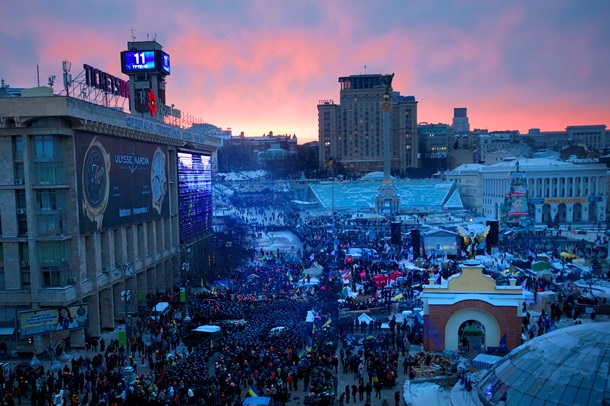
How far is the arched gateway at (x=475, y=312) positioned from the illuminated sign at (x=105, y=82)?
55.7 feet

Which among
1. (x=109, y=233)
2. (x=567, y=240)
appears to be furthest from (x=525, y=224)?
(x=109, y=233)

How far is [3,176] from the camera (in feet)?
69.8

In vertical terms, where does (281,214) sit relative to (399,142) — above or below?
below

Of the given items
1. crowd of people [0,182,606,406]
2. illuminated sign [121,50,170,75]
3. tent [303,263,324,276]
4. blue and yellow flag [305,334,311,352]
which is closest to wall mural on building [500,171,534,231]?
crowd of people [0,182,606,406]

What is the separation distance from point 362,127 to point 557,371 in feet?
373

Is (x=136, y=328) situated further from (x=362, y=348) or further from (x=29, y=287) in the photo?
(x=362, y=348)

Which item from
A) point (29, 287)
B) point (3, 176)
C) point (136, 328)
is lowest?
point (136, 328)

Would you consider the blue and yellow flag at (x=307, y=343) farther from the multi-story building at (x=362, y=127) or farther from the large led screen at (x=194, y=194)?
the multi-story building at (x=362, y=127)

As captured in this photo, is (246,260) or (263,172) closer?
(246,260)

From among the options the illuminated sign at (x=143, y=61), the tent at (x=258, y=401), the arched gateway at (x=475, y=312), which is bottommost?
the tent at (x=258, y=401)

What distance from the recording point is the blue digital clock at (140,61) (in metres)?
40.3

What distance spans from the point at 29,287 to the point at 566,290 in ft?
75.4

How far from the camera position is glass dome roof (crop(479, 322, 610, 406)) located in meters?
11.7

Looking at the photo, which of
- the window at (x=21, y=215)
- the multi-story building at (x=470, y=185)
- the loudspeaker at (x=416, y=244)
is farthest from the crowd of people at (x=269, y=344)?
the multi-story building at (x=470, y=185)
